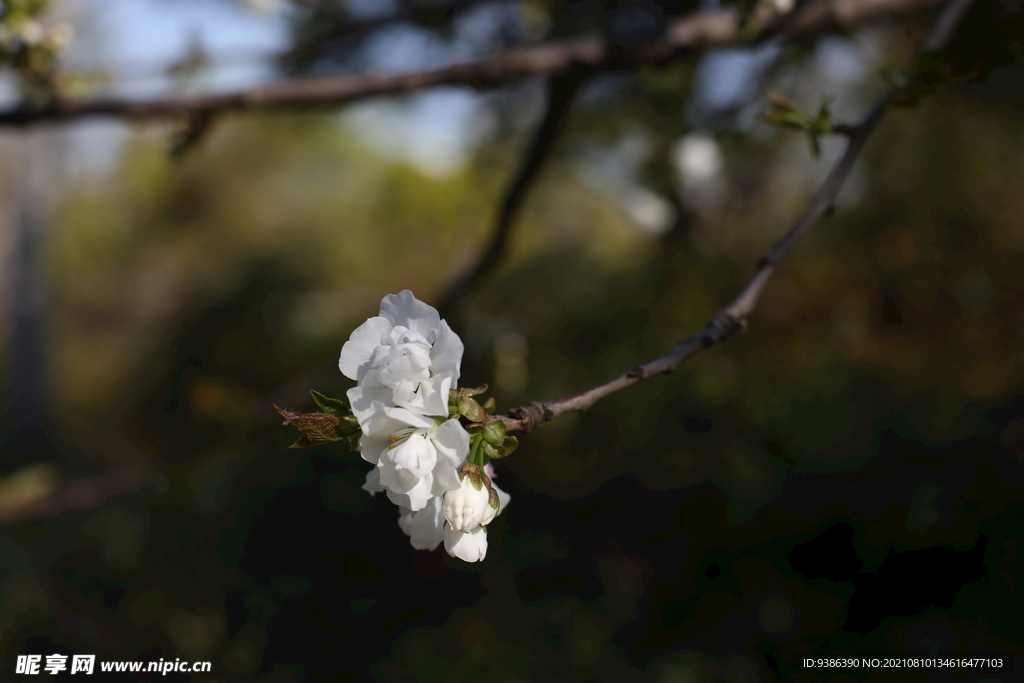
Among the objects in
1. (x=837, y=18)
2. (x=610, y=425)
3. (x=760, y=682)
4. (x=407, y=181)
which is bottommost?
(x=760, y=682)

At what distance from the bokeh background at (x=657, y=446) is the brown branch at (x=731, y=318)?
132 mm

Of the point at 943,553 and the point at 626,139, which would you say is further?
the point at 626,139

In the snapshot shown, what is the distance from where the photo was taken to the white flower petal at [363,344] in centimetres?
45

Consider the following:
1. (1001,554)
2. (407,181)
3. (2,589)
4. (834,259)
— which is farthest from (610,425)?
(407,181)

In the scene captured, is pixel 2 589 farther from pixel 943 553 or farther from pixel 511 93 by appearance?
pixel 943 553

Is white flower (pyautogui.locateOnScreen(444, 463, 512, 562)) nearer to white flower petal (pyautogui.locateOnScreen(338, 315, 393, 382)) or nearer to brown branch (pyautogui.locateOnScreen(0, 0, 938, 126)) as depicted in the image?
white flower petal (pyautogui.locateOnScreen(338, 315, 393, 382))

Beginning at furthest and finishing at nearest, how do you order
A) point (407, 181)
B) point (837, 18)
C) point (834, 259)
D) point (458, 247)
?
point (407, 181)
point (458, 247)
point (834, 259)
point (837, 18)

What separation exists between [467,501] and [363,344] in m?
0.14

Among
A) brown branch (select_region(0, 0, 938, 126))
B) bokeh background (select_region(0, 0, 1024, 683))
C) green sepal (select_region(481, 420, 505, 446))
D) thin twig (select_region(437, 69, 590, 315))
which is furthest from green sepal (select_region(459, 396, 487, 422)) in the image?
thin twig (select_region(437, 69, 590, 315))

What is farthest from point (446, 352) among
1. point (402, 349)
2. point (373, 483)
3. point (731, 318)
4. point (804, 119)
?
point (804, 119)

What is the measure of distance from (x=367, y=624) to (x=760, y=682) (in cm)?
100

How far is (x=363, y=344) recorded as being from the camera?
460mm

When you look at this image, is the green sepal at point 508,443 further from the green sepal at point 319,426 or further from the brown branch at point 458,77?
the brown branch at point 458,77

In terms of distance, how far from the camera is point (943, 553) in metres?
1.30
